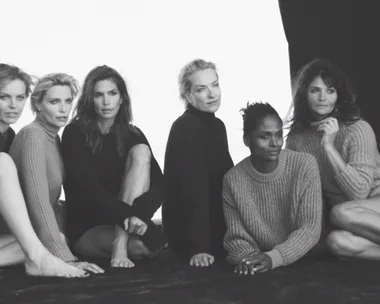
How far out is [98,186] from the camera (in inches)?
101

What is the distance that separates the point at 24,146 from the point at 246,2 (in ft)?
9.40

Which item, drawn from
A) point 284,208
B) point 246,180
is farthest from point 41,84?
point 284,208

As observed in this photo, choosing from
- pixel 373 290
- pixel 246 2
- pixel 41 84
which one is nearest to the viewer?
pixel 373 290

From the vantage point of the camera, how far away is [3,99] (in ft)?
8.46

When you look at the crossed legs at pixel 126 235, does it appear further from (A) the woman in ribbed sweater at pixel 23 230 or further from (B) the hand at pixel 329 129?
(B) the hand at pixel 329 129

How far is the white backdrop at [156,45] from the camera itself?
461 centimetres

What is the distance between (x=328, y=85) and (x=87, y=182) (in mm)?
1094

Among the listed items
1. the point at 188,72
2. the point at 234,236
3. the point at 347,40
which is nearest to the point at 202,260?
the point at 234,236

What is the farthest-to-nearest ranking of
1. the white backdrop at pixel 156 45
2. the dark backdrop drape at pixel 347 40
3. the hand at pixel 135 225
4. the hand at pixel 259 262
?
the white backdrop at pixel 156 45 < the dark backdrop drape at pixel 347 40 < the hand at pixel 135 225 < the hand at pixel 259 262

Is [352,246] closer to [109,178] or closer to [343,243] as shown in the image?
[343,243]

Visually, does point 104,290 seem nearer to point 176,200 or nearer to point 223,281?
point 223,281

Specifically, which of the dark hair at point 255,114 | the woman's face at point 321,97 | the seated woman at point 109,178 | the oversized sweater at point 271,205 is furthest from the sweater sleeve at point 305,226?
the seated woman at point 109,178

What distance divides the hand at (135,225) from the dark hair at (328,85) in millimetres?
810

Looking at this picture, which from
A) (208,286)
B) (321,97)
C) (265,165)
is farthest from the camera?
(321,97)
